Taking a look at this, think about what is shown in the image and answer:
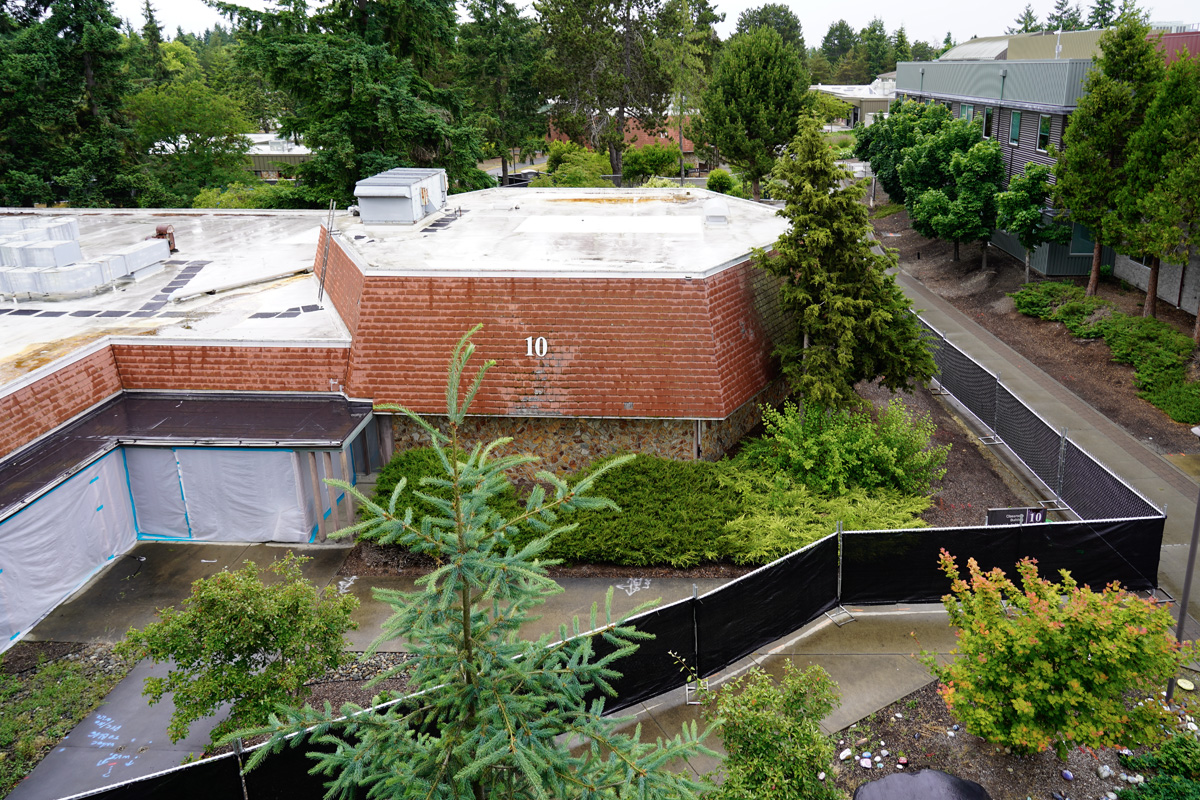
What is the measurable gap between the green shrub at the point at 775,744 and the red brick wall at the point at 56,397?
47.8 feet

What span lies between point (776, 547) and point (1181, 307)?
19.9 m

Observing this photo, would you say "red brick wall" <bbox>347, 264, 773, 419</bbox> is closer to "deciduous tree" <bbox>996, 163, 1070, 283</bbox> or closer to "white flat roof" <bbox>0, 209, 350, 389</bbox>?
"white flat roof" <bbox>0, 209, 350, 389</bbox>

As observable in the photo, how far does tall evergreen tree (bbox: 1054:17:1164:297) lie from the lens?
84.1ft

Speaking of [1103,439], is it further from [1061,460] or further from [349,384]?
[349,384]

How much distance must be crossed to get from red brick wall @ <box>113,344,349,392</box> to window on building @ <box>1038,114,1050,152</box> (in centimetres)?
2816

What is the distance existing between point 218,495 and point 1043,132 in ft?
105

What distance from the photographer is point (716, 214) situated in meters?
24.8

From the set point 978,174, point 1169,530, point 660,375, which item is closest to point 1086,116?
point 978,174

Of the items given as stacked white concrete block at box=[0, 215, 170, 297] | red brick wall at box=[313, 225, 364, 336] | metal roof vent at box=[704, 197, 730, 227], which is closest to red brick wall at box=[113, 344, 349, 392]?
red brick wall at box=[313, 225, 364, 336]

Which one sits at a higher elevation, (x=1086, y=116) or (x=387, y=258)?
(x=1086, y=116)

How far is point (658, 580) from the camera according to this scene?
1639 centimetres

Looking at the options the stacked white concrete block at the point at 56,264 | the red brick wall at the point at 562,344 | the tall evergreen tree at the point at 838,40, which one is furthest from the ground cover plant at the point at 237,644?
the tall evergreen tree at the point at 838,40

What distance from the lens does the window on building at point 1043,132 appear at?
3246 centimetres

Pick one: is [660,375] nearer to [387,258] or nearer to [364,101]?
[387,258]
